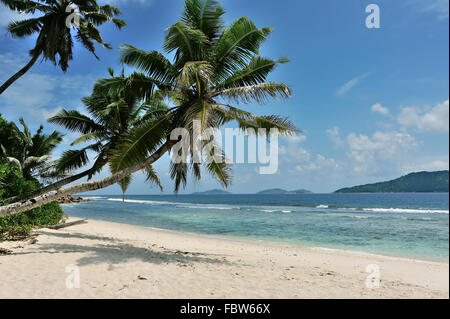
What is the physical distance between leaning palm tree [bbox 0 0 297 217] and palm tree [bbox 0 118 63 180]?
407 inches

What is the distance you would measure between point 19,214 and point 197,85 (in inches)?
361

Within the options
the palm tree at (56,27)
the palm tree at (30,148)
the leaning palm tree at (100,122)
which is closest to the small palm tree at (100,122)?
the leaning palm tree at (100,122)

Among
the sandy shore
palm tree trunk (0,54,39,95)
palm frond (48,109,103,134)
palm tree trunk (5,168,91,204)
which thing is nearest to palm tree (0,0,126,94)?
palm tree trunk (0,54,39,95)

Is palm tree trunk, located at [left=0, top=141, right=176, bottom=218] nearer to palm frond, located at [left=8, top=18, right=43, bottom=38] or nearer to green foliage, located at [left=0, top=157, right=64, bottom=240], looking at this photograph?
green foliage, located at [left=0, top=157, right=64, bottom=240]

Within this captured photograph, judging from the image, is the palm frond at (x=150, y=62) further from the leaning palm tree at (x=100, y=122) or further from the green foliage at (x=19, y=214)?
the green foliage at (x=19, y=214)

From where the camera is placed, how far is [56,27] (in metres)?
11.2

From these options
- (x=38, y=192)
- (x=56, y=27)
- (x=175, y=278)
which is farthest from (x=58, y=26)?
(x=175, y=278)

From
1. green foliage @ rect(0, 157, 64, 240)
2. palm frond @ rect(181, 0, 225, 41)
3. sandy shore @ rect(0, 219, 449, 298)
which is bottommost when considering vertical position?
sandy shore @ rect(0, 219, 449, 298)

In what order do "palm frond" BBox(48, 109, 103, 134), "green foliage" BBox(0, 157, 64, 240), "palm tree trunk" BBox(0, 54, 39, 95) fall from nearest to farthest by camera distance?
"green foliage" BBox(0, 157, 64, 240)
"palm tree trunk" BBox(0, 54, 39, 95)
"palm frond" BBox(48, 109, 103, 134)

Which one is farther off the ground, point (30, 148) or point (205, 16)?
point (205, 16)

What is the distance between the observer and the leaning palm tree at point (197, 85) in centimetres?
742

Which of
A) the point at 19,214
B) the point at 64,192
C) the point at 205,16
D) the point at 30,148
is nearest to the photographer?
the point at 64,192

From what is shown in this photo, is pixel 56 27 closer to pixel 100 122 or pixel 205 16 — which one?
pixel 100 122

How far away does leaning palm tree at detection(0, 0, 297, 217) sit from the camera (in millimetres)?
7418
